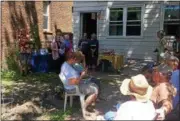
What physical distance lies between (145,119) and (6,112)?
4344mm

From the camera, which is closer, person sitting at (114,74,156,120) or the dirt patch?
person sitting at (114,74,156,120)

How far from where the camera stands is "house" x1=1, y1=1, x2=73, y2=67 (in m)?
15.8

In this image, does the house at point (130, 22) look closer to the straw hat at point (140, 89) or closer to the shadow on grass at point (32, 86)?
A: the shadow on grass at point (32, 86)

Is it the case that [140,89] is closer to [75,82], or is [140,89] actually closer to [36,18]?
[75,82]

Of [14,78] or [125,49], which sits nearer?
[14,78]

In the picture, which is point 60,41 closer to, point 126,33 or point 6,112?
point 126,33

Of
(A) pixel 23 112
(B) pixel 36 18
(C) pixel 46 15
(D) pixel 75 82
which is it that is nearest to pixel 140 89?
(D) pixel 75 82

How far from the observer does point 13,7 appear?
636 inches

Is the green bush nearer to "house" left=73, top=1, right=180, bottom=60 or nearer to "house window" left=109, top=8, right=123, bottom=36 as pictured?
"house" left=73, top=1, right=180, bottom=60

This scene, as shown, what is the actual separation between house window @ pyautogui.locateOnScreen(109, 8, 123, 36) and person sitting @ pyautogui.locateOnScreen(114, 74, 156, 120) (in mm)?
12843

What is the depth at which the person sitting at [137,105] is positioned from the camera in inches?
160

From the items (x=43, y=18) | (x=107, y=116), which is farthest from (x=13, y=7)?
(x=107, y=116)

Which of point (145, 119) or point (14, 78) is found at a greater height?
point (145, 119)

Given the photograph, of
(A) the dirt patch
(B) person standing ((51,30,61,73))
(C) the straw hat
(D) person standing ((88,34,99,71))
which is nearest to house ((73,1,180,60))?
(D) person standing ((88,34,99,71))
